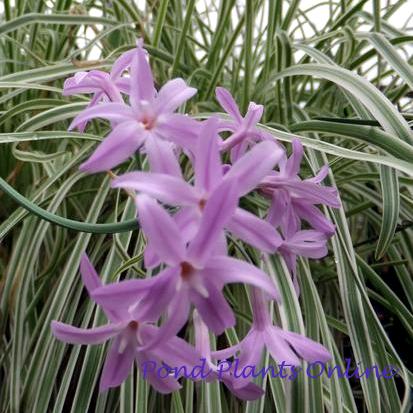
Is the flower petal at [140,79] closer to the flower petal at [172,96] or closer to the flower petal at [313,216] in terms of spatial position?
the flower petal at [172,96]

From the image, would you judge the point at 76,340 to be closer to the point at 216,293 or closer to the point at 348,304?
the point at 216,293

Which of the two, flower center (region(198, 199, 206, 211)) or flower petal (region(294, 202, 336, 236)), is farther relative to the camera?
flower petal (region(294, 202, 336, 236))

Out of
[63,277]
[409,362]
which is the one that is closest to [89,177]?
[63,277]

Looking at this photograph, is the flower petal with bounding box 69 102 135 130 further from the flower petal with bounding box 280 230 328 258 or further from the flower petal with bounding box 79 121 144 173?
the flower petal with bounding box 280 230 328 258

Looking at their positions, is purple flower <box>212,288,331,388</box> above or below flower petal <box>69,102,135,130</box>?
below

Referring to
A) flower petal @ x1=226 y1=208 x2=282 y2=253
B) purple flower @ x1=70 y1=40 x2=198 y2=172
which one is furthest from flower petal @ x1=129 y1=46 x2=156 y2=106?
flower petal @ x1=226 y1=208 x2=282 y2=253

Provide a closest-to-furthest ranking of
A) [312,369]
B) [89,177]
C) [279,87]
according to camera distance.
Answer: [312,369] < [279,87] < [89,177]

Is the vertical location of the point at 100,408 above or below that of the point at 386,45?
below
